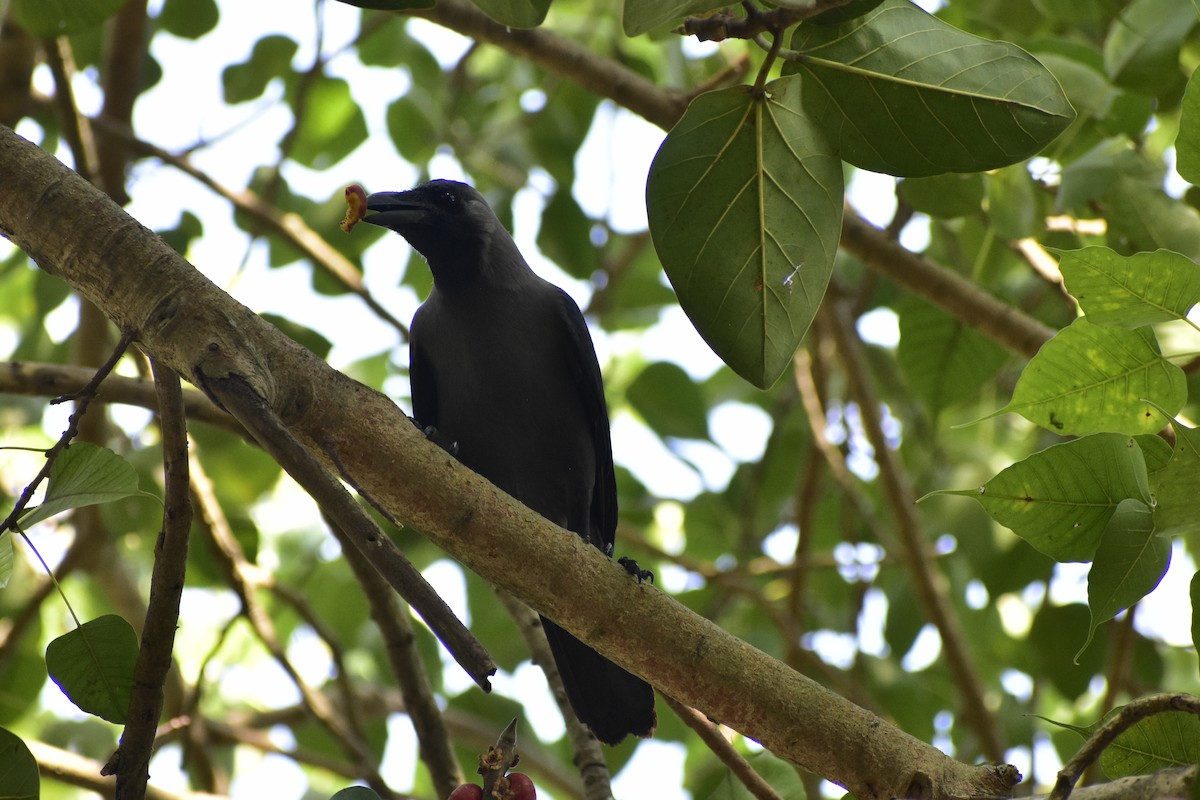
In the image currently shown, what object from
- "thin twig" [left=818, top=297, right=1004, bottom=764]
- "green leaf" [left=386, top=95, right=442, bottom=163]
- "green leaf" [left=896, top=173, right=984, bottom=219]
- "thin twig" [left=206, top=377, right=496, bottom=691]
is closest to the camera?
"thin twig" [left=206, top=377, right=496, bottom=691]

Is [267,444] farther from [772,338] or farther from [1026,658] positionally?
[1026,658]

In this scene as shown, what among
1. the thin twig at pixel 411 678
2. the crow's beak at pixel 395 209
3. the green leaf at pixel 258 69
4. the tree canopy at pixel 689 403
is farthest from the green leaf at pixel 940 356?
the green leaf at pixel 258 69

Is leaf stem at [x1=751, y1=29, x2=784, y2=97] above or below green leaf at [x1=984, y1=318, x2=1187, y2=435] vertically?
above

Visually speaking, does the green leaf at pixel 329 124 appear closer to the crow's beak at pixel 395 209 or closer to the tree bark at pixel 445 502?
the crow's beak at pixel 395 209

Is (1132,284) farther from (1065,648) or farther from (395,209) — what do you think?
(395,209)

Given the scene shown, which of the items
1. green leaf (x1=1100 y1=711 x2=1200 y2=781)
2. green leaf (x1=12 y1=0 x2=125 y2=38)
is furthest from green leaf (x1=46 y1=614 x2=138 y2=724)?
green leaf (x1=1100 y1=711 x2=1200 y2=781)

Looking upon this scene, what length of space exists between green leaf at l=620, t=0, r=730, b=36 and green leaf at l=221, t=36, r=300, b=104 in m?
2.80

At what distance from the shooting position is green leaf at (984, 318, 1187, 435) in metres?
1.94

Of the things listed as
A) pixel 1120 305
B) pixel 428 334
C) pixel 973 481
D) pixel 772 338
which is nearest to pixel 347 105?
pixel 428 334

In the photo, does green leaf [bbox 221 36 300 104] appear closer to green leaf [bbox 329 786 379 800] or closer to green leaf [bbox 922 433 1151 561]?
green leaf [bbox 329 786 379 800]

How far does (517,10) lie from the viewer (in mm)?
1872

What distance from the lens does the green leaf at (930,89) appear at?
6.29 ft

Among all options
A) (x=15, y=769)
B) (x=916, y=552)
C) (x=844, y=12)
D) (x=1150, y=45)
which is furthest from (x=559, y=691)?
(x=1150, y=45)

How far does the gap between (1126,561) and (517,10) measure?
4.35 ft
